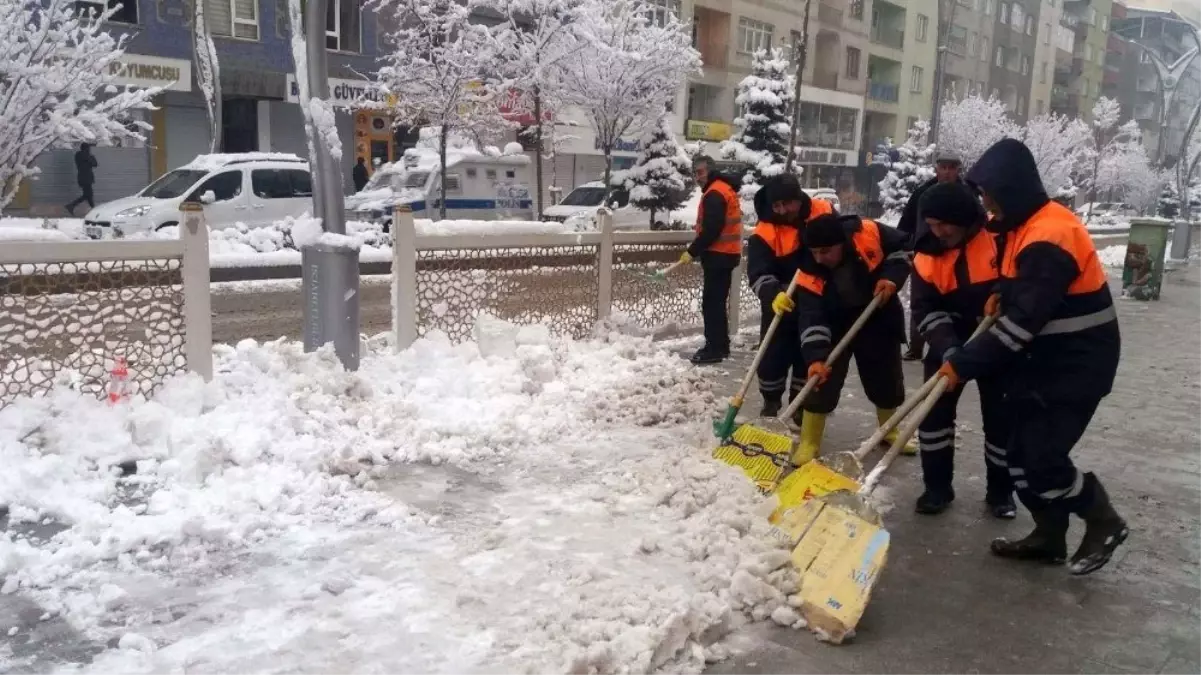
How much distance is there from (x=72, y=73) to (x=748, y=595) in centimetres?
1287

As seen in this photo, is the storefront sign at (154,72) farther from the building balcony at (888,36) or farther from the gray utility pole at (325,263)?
the building balcony at (888,36)

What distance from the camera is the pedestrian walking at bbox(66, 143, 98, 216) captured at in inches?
779

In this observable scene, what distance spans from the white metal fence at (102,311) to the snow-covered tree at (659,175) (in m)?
14.4

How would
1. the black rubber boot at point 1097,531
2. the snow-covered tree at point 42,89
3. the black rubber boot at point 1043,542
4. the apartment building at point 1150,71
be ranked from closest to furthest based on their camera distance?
the black rubber boot at point 1097,531
the black rubber boot at point 1043,542
the snow-covered tree at point 42,89
the apartment building at point 1150,71

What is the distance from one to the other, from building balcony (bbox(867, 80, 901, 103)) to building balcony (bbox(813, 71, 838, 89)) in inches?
149

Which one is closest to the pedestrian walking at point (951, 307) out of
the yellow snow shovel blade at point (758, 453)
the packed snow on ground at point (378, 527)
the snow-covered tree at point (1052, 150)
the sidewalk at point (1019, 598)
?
the sidewalk at point (1019, 598)

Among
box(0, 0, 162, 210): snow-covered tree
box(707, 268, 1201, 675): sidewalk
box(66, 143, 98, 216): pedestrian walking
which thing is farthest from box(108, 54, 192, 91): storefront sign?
box(707, 268, 1201, 675): sidewalk

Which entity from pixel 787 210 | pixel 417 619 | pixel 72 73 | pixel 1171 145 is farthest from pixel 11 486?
pixel 1171 145

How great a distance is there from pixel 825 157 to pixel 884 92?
26.6 feet

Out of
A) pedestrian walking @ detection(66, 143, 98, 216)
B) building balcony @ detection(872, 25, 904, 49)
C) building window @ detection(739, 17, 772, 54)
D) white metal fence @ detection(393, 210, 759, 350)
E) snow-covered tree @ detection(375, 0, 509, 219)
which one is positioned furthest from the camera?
building balcony @ detection(872, 25, 904, 49)

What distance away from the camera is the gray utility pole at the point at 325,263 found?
18.6ft

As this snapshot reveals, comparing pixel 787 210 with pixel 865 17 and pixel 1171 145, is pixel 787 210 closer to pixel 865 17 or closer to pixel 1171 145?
pixel 865 17

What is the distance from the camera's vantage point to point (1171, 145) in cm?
7344

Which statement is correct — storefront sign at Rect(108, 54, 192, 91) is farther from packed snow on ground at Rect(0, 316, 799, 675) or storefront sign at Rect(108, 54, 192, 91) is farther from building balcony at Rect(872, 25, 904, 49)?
building balcony at Rect(872, 25, 904, 49)
